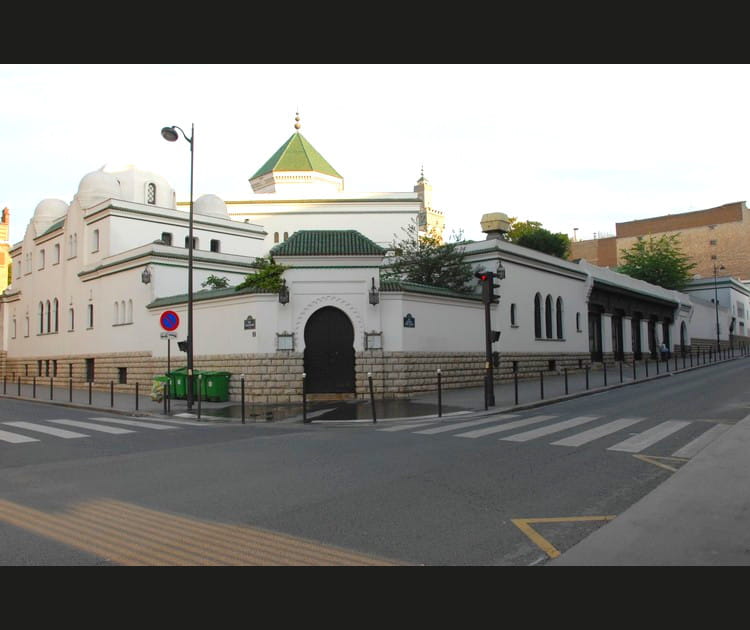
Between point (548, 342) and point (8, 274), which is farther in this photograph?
point (8, 274)

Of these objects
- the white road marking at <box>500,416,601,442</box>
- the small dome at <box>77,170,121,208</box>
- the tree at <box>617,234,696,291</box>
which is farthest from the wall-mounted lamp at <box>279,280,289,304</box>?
the tree at <box>617,234,696,291</box>

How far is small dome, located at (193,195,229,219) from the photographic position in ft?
147

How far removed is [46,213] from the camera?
44906 millimetres

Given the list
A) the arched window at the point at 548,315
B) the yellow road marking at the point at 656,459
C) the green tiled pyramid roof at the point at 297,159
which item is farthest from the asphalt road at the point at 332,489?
the green tiled pyramid roof at the point at 297,159

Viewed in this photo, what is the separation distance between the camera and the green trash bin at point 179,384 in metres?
23.4

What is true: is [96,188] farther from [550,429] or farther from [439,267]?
[550,429]

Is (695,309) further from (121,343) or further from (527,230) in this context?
(121,343)

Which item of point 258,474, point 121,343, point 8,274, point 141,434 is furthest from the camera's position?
point 8,274

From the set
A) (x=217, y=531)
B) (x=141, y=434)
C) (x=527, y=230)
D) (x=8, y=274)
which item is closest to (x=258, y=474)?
(x=217, y=531)

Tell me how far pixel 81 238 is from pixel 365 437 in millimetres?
30959

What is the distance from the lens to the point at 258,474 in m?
8.98

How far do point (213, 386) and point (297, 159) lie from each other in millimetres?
37351

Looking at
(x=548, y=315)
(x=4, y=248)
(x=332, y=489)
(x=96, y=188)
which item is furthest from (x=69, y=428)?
(x=4, y=248)

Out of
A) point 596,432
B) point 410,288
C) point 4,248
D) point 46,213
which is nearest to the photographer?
point 596,432
